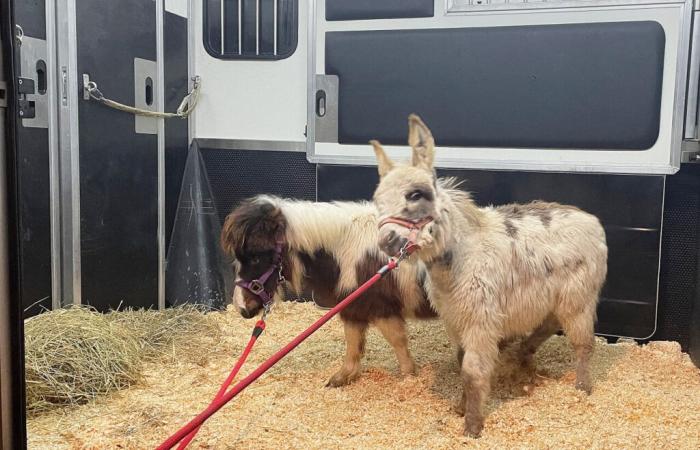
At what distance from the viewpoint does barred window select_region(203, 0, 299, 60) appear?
15.6ft

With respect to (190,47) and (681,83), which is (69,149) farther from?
(681,83)

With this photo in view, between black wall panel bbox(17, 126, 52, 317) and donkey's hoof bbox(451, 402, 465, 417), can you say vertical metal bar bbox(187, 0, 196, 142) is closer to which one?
black wall panel bbox(17, 126, 52, 317)

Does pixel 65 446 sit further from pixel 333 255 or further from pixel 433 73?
pixel 433 73

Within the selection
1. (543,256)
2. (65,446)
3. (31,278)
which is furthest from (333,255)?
(31,278)

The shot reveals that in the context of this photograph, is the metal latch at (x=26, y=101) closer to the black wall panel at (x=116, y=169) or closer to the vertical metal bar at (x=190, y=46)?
the black wall panel at (x=116, y=169)

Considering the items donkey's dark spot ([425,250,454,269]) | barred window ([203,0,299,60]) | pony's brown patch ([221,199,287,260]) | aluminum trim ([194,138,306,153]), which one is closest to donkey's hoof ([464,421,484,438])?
donkey's dark spot ([425,250,454,269])

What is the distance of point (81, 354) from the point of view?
340 cm

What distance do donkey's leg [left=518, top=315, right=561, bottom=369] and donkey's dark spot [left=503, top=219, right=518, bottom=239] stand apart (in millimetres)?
736

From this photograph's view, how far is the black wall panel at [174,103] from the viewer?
4781 millimetres

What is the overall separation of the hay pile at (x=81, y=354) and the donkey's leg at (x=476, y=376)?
1860 mm

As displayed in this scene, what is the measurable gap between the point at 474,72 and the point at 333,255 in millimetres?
1685

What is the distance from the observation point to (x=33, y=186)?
3.77 m

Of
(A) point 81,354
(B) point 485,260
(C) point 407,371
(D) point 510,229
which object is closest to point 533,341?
(C) point 407,371

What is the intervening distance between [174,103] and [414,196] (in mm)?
2846
